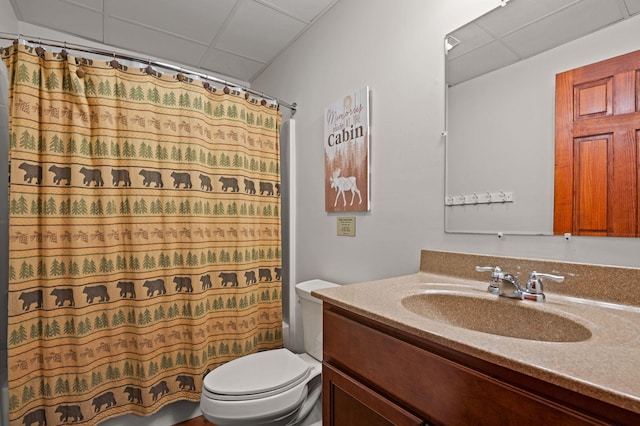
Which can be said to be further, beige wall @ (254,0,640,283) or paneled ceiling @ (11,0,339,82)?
paneled ceiling @ (11,0,339,82)

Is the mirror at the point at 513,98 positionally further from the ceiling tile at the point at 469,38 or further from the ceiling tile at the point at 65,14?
the ceiling tile at the point at 65,14

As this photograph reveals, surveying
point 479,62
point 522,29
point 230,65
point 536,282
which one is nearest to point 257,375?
point 536,282

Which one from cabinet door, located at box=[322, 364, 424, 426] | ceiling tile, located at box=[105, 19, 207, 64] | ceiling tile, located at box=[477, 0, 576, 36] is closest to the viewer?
cabinet door, located at box=[322, 364, 424, 426]

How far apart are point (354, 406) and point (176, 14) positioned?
88.2 inches

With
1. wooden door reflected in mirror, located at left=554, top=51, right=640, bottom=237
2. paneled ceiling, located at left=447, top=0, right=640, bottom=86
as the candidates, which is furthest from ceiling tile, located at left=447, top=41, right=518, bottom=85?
wooden door reflected in mirror, located at left=554, top=51, right=640, bottom=237

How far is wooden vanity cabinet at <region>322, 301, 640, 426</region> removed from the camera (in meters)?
0.47

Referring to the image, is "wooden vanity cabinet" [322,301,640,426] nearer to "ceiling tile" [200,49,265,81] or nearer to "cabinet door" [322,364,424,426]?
"cabinet door" [322,364,424,426]

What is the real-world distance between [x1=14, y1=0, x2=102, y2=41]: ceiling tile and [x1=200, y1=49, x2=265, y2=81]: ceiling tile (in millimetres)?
690

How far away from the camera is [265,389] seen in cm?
123

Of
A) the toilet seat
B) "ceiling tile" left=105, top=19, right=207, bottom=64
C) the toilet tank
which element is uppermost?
"ceiling tile" left=105, top=19, right=207, bottom=64

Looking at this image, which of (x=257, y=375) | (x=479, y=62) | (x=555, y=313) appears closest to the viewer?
(x=555, y=313)

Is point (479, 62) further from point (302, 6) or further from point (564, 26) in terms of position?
point (302, 6)

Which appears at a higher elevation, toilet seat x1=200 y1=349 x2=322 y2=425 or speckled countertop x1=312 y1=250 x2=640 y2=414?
speckled countertop x1=312 y1=250 x2=640 y2=414

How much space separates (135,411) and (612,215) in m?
2.13
